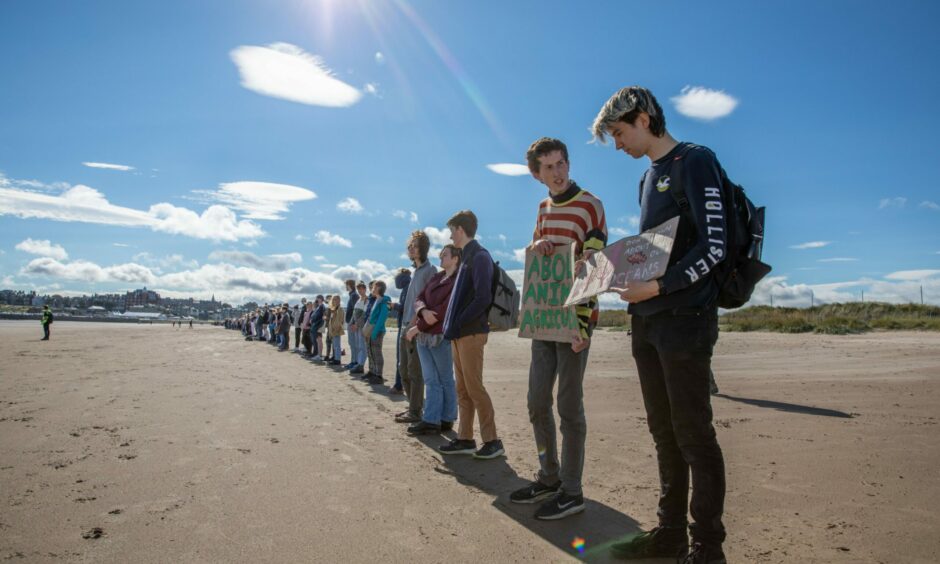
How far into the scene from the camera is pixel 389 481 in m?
4.03

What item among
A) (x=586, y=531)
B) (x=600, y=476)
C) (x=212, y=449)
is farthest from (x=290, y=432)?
(x=586, y=531)

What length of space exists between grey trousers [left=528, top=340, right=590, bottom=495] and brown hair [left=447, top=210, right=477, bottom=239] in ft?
5.68

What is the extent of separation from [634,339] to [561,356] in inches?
30.8

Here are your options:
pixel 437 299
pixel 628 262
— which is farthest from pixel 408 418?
pixel 628 262

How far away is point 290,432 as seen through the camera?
18.9 ft

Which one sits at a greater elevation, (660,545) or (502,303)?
(502,303)

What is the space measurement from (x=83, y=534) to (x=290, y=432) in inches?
111

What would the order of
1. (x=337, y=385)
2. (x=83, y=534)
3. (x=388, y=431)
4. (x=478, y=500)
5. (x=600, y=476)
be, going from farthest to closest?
(x=337, y=385), (x=388, y=431), (x=600, y=476), (x=478, y=500), (x=83, y=534)

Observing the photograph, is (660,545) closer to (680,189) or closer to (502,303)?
(680,189)

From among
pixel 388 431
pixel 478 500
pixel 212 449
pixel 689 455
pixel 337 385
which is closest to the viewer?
pixel 689 455

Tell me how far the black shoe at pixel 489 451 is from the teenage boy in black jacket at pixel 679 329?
2.11m

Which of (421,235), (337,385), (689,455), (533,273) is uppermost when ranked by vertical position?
(421,235)

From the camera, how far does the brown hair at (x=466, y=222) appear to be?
5059mm

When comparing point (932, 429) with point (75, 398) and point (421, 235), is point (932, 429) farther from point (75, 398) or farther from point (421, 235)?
point (75, 398)
